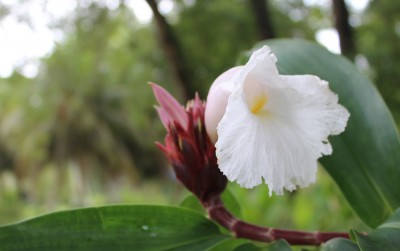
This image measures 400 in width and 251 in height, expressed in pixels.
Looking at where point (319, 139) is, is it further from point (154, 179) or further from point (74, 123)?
point (154, 179)

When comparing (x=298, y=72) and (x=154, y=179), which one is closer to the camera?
(x=298, y=72)

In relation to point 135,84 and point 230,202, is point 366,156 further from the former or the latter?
point 135,84

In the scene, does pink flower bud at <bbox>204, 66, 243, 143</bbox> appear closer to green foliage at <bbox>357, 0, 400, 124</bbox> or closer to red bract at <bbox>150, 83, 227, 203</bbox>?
red bract at <bbox>150, 83, 227, 203</bbox>

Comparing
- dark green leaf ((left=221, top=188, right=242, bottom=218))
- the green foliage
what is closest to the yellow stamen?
dark green leaf ((left=221, top=188, right=242, bottom=218))

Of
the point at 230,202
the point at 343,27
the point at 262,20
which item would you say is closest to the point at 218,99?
the point at 230,202

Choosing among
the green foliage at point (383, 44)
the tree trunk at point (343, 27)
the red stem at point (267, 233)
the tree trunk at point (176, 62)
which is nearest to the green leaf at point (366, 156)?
the red stem at point (267, 233)

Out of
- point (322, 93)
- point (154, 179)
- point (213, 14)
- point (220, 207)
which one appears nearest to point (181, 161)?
point (220, 207)
